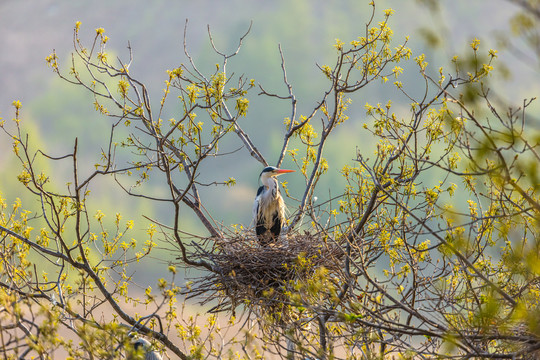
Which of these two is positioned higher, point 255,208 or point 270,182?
point 270,182

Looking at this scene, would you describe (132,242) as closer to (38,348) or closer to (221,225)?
(221,225)

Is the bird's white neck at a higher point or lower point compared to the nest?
higher

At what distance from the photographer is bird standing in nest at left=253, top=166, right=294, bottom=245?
26.0 ft

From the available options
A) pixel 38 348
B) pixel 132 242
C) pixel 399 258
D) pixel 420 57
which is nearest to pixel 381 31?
pixel 420 57

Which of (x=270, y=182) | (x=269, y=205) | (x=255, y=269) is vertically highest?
(x=270, y=182)

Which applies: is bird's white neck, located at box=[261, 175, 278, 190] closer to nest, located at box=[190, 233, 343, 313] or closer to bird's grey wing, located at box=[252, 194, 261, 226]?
bird's grey wing, located at box=[252, 194, 261, 226]

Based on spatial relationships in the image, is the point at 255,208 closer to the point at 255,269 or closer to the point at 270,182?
the point at 270,182

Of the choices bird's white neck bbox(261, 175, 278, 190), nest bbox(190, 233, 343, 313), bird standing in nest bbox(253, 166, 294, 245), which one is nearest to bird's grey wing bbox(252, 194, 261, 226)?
bird standing in nest bbox(253, 166, 294, 245)

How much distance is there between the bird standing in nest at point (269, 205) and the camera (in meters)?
7.91

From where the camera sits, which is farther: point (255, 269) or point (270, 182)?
point (270, 182)

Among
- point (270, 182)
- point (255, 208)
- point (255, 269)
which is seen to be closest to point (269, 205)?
point (255, 208)

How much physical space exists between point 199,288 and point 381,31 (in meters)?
3.44

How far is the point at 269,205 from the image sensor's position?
8.05m

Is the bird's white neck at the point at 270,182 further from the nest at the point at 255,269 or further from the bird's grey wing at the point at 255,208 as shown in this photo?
the nest at the point at 255,269
